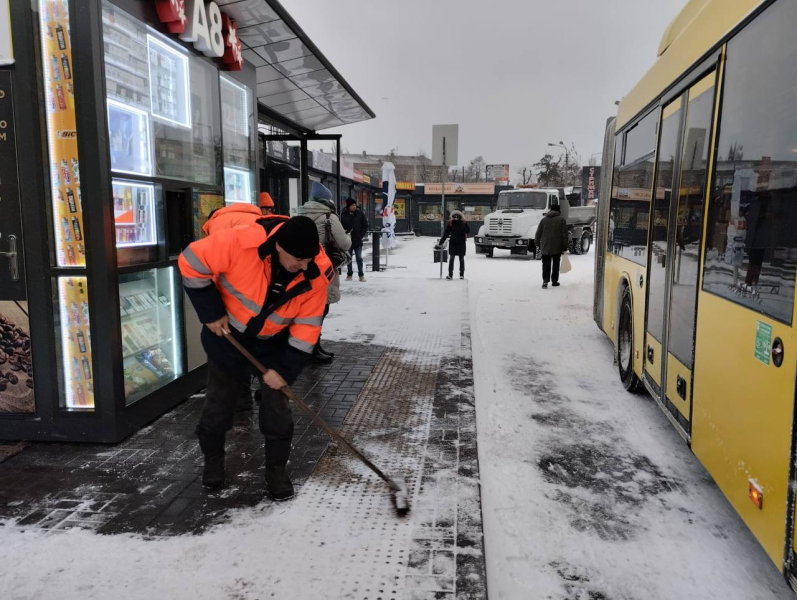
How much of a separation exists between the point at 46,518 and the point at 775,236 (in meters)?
3.82

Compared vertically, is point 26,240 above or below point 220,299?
above

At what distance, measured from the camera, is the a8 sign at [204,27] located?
454cm

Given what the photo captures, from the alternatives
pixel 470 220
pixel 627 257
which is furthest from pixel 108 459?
pixel 470 220

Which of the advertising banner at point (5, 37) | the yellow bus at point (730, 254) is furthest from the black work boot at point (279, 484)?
the advertising banner at point (5, 37)

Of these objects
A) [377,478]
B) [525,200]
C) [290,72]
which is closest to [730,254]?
[377,478]

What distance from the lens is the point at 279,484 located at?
346cm

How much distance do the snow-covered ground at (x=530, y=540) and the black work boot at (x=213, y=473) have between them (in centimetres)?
35

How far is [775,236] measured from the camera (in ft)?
8.35

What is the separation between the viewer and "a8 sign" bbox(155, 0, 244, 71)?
179 inches

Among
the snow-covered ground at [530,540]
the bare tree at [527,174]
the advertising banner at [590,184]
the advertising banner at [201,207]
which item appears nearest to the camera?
the snow-covered ground at [530,540]

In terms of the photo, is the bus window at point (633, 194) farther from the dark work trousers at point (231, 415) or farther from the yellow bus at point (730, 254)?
the dark work trousers at point (231, 415)

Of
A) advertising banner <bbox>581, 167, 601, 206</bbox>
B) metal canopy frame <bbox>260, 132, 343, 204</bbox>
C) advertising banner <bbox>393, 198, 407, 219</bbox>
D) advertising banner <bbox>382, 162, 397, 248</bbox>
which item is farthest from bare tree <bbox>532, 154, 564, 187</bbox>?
metal canopy frame <bbox>260, 132, 343, 204</bbox>

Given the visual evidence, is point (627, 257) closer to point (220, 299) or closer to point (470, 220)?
point (220, 299)

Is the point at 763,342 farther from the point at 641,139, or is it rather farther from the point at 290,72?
the point at 290,72
